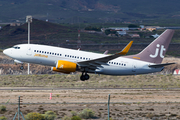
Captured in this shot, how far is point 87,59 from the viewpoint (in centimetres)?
4050

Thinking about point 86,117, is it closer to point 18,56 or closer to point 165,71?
point 18,56

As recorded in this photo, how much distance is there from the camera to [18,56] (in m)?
39.6

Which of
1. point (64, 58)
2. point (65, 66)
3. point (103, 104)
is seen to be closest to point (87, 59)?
point (64, 58)

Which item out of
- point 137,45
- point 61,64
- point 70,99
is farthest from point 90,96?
point 137,45

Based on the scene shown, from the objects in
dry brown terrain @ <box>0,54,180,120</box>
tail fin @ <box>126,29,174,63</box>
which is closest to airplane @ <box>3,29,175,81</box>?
tail fin @ <box>126,29,174,63</box>

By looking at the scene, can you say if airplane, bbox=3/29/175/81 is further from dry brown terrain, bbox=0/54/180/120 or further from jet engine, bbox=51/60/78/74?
dry brown terrain, bbox=0/54/180/120

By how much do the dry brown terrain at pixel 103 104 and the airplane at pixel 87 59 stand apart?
3673mm

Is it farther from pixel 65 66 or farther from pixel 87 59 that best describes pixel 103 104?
pixel 87 59

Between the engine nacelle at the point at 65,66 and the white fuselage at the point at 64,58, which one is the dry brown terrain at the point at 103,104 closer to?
the engine nacelle at the point at 65,66

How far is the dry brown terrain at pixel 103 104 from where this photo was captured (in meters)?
27.7

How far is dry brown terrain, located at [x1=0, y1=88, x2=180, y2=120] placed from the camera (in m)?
27.7

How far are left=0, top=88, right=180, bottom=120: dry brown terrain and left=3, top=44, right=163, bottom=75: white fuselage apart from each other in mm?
3878

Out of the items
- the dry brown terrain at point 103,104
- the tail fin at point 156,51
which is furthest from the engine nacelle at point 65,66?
the tail fin at point 156,51

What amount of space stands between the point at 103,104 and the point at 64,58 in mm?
10494
